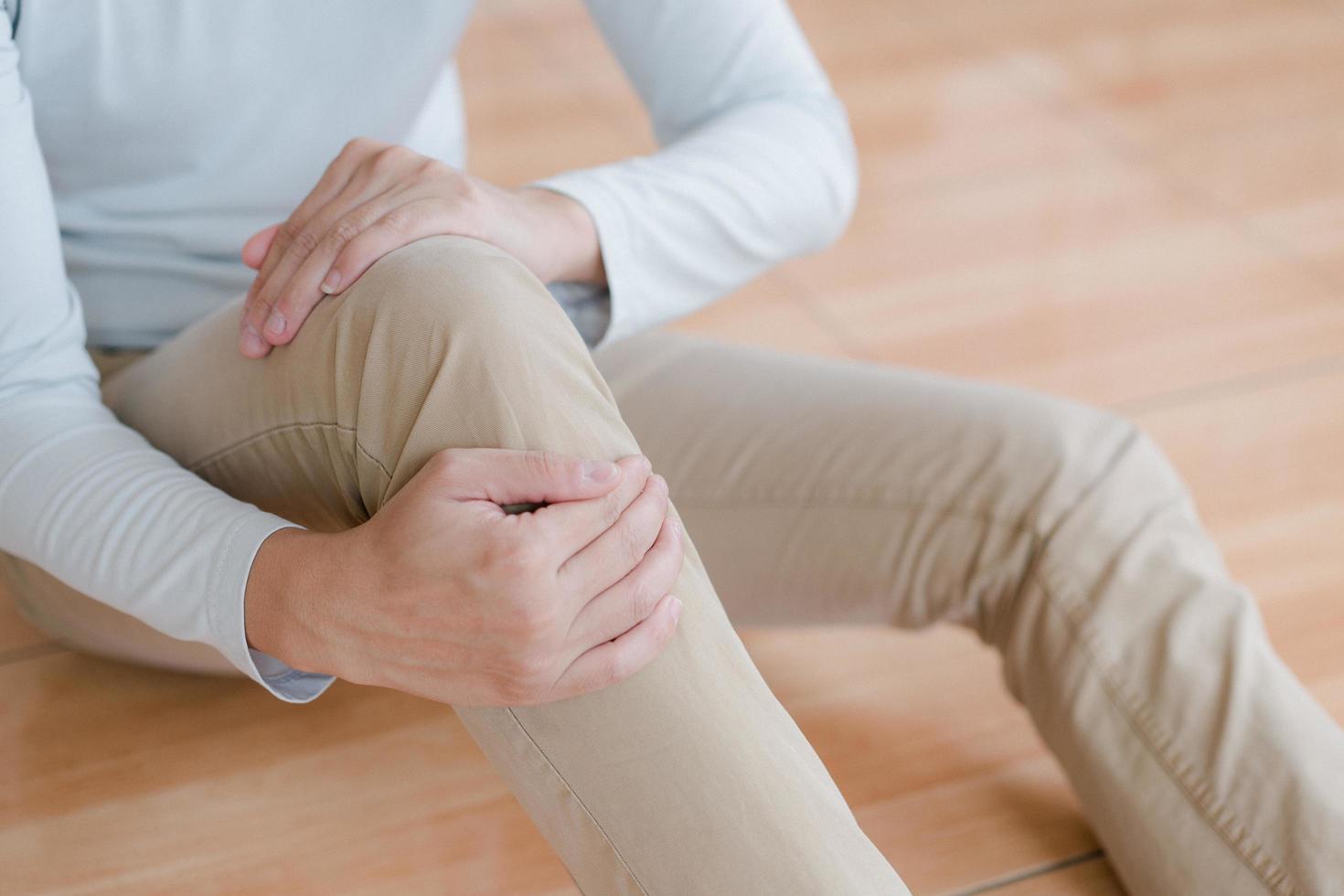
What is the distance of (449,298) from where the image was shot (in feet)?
2.48

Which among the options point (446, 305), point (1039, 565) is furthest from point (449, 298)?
point (1039, 565)

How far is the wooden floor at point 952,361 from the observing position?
3.47 feet

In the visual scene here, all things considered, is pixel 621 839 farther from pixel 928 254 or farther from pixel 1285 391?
pixel 928 254

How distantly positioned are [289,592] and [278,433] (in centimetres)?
12

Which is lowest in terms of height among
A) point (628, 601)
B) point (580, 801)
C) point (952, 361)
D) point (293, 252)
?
point (952, 361)

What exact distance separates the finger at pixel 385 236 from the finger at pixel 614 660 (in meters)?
0.26

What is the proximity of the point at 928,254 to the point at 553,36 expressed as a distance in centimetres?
106

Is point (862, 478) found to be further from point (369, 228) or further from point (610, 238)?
point (369, 228)

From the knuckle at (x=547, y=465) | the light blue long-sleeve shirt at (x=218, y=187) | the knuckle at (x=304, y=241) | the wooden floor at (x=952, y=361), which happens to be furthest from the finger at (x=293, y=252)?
the wooden floor at (x=952, y=361)

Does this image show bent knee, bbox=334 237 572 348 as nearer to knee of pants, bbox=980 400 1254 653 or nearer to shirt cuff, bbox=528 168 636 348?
shirt cuff, bbox=528 168 636 348

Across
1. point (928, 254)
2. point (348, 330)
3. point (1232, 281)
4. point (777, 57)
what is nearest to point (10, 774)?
point (348, 330)

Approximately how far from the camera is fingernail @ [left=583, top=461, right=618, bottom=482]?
716 millimetres

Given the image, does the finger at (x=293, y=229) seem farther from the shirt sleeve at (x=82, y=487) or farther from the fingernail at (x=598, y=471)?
the fingernail at (x=598, y=471)

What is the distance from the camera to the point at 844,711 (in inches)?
46.3
